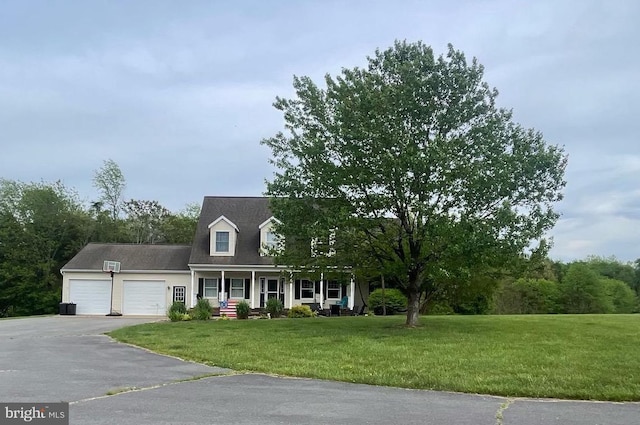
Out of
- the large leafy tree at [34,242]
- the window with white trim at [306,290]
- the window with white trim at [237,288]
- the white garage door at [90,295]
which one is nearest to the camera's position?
the window with white trim at [306,290]

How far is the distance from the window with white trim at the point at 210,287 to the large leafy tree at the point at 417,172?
1599 centimetres

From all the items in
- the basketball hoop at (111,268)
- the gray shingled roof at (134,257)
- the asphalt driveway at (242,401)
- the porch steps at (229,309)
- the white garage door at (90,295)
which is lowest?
the asphalt driveway at (242,401)

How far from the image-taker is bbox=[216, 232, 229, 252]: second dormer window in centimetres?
3375

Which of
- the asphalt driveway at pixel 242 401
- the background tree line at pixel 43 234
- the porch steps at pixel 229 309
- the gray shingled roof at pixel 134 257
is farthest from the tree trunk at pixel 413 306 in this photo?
the background tree line at pixel 43 234

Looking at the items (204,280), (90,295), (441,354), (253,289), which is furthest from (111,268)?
(441,354)

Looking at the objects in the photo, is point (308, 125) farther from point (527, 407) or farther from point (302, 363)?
point (527, 407)

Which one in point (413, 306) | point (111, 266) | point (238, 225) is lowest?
point (413, 306)

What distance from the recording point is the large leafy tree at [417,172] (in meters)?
16.9

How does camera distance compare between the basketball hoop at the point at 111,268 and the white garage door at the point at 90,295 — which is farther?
the white garage door at the point at 90,295

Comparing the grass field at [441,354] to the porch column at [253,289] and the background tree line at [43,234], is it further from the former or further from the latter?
the background tree line at [43,234]

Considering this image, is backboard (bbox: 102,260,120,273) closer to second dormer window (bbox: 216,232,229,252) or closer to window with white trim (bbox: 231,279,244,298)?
second dormer window (bbox: 216,232,229,252)

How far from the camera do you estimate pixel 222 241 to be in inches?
1330

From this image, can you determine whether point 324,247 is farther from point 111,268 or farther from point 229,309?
point 111,268

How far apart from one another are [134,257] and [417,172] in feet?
78.5
